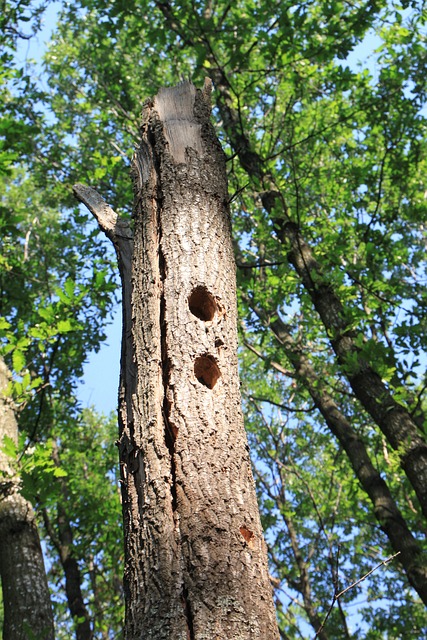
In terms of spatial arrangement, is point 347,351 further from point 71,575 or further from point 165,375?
point 71,575

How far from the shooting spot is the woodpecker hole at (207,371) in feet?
7.68

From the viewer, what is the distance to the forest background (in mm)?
5215

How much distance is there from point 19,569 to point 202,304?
267cm

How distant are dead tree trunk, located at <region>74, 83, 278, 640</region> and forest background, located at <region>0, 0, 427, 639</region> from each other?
1.05ft

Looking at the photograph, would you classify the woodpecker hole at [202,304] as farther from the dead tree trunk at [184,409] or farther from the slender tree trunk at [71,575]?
the slender tree trunk at [71,575]

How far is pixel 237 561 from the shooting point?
190 centimetres

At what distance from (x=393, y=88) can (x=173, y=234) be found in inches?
233

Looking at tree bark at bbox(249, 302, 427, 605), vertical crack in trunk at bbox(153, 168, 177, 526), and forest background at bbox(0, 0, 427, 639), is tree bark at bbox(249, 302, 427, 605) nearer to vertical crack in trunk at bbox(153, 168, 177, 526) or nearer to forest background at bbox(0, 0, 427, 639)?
forest background at bbox(0, 0, 427, 639)

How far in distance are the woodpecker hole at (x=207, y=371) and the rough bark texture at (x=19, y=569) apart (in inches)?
88.7

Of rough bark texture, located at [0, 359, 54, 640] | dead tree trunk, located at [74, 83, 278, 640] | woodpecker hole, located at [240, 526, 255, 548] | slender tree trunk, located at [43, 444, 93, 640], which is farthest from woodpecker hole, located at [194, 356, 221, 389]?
slender tree trunk, located at [43, 444, 93, 640]

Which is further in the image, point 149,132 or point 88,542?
point 88,542

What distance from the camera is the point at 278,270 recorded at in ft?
18.6

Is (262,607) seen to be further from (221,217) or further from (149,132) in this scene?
(149,132)

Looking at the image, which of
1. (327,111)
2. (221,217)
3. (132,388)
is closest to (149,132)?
(221,217)
